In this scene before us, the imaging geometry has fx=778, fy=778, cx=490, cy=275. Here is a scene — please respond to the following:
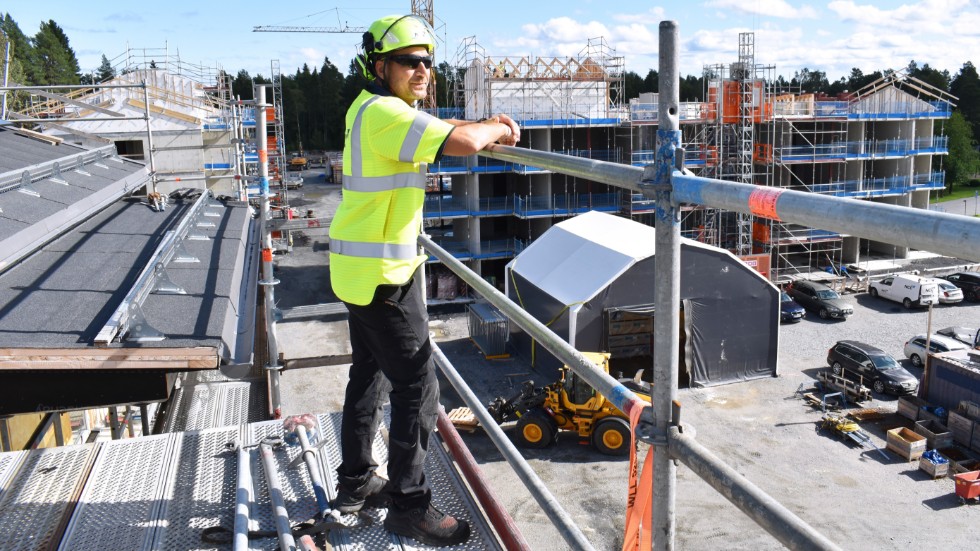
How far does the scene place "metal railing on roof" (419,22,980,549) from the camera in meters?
1.12

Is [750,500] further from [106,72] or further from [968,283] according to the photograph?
[106,72]

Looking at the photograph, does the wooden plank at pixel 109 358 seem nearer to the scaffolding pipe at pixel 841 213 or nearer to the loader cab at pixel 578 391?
the scaffolding pipe at pixel 841 213

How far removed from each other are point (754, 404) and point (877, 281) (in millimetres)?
11049

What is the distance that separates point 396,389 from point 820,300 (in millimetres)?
23464

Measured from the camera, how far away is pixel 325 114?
75.5m

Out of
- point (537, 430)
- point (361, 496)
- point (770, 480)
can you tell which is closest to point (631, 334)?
point (537, 430)

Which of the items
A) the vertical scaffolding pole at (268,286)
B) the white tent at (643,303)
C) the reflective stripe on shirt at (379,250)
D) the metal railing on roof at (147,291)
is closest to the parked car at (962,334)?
the white tent at (643,303)

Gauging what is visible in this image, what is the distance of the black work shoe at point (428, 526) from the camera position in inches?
115

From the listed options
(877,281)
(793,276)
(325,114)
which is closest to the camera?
(877,281)

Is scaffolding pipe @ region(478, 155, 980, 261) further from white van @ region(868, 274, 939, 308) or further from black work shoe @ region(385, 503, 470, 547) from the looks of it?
white van @ region(868, 274, 939, 308)

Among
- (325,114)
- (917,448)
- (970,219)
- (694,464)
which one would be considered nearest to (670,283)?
(694,464)

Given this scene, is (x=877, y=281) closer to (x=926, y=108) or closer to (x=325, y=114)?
(x=926, y=108)

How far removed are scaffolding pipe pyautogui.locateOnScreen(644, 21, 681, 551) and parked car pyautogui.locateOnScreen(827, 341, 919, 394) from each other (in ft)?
58.0

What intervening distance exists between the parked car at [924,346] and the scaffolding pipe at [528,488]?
741 inches
